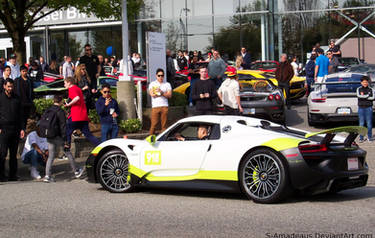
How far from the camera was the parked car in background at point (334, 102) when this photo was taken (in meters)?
15.9

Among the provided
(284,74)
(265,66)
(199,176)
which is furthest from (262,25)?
(199,176)

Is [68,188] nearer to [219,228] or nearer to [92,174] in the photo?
[92,174]

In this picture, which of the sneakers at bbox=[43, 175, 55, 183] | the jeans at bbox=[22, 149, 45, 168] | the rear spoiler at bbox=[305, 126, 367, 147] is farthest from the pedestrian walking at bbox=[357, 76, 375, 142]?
the jeans at bbox=[22, 149, 45, 168]

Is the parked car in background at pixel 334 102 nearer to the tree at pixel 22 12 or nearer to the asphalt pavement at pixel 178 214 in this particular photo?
the asphalt pavement at pixel 178 214

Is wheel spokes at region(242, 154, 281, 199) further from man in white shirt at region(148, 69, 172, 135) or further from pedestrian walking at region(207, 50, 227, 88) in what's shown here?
pedestrian walking at region(207, 50, 227, 88)

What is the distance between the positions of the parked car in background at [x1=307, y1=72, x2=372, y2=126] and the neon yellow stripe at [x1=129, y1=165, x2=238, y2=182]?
8183mm

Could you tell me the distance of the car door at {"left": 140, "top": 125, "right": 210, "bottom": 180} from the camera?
8672 mm

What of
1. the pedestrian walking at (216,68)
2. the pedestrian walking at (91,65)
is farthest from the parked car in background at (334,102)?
the pedestrian walking at (91,65)

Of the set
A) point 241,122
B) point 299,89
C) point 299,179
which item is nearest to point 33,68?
point 299,89

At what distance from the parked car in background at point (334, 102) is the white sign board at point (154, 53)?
4351mm

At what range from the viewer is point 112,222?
715 centimetres

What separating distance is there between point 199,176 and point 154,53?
29.1 feet

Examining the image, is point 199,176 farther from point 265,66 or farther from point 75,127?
point 265,66

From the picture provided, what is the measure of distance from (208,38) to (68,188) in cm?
2661
